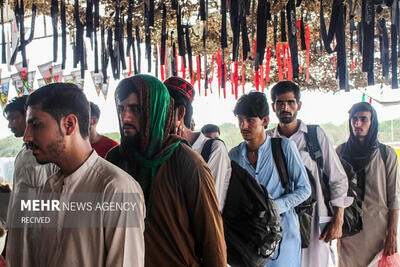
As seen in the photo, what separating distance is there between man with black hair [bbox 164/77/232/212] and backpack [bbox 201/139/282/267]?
0.21 feet

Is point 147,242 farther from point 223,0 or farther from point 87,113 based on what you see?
point 223,0

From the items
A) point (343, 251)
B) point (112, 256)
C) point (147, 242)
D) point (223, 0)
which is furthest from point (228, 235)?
point (343, 251)

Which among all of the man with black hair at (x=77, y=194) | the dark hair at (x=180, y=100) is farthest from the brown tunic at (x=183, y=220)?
the dark hair at (x=180, y=100)

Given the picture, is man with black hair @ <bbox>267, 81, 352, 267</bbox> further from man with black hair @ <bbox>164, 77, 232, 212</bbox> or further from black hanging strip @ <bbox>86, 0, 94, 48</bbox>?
black hanging strip @ <bbox>86, 0, 94, 48</bbox>

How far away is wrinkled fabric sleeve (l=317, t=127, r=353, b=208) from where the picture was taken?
94.5 inches

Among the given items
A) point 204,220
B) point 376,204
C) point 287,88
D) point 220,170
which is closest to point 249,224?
point 220,170

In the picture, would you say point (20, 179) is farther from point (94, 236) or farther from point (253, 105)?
point (253, 105)

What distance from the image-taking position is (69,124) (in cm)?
107

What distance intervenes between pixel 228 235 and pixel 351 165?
57.6 inches

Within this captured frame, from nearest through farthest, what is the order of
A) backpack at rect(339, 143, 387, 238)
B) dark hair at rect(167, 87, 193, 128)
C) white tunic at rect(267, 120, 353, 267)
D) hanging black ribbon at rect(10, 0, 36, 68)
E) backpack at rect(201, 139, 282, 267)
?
dark hair at rect(167, 87, 193, 128)
backpack at rect(201, 139, 282, 267)
hanging black ribbon at rect(10, 0, 36, 68)
white tunic at rect(267, 120, 353, 267)
backpack at rect(339, 143, 387, 238)

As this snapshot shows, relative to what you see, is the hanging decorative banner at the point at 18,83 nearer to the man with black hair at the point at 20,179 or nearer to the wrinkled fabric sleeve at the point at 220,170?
the man with black hair at the point at 20,179

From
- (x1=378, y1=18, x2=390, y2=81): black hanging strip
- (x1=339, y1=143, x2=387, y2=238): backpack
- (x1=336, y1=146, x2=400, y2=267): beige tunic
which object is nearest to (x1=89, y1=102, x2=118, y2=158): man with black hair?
(x1=339, y1=143, x2=387, y2=238): backpack

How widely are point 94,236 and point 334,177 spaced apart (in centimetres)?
184

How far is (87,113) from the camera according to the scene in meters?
1.12
